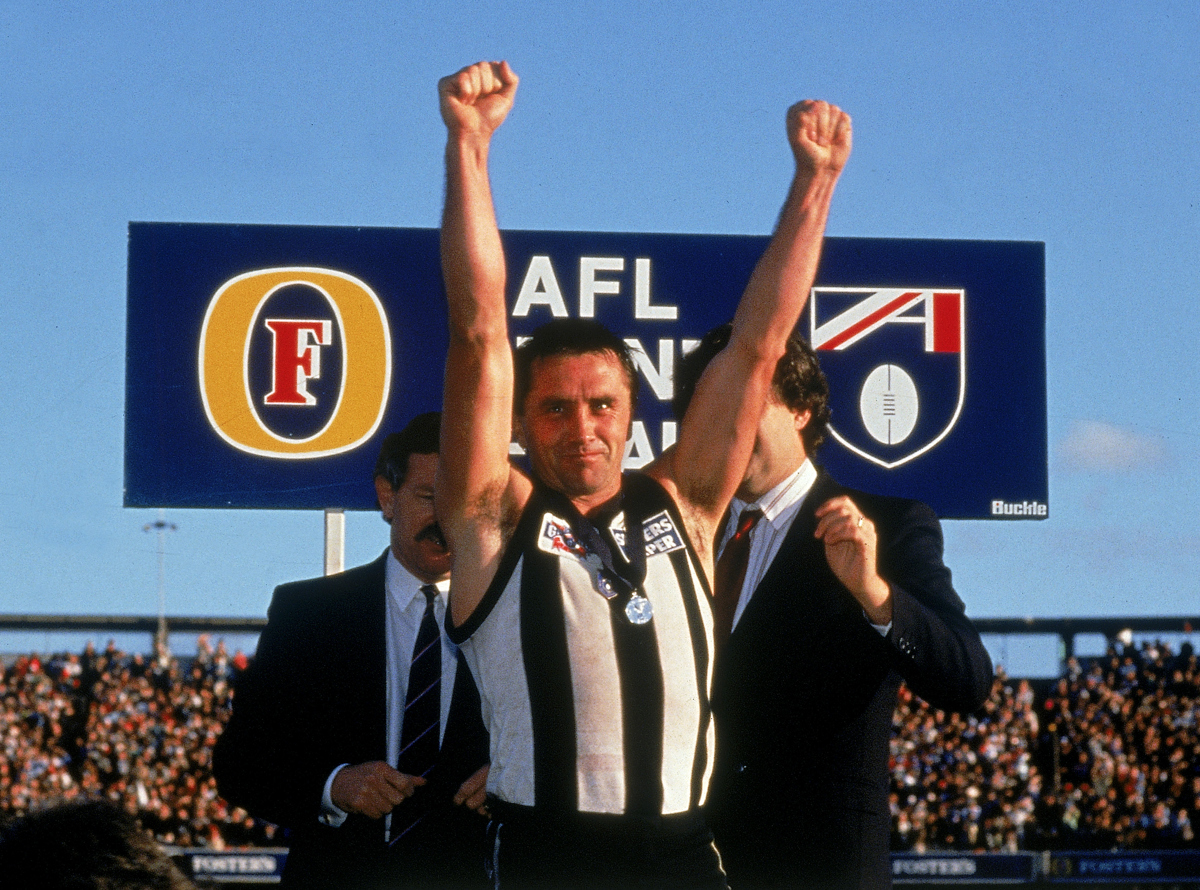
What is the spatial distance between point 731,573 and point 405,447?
3.65 ft

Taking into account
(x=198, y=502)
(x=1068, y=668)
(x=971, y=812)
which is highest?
(x=198, y=502)

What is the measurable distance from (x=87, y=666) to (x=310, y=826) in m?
25.1

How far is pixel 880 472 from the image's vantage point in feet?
26.9

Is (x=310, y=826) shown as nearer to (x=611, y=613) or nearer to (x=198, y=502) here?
(x=611, y=613)

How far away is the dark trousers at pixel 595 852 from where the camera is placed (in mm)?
3031

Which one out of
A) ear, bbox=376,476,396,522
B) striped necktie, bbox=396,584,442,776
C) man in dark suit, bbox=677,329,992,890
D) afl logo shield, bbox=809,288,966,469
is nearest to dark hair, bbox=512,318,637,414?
man in dark suit, bbox=677,329,992,890

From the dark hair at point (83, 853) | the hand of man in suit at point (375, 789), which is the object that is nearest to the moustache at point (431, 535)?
the hand of man in suit at point (375, 789)

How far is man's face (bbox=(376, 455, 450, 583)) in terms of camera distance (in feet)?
14.4

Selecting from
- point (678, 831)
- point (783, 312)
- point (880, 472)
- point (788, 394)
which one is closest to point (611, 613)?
point (678, 831)

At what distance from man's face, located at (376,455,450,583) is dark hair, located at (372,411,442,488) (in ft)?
0.06

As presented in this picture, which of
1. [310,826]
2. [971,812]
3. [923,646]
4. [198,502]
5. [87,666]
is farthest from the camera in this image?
[87,666]

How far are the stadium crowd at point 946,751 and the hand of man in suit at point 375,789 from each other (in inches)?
736

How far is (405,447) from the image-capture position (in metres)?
4.52

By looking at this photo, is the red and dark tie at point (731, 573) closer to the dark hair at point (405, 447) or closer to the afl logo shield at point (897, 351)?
the dark hair at point (405, 447)
